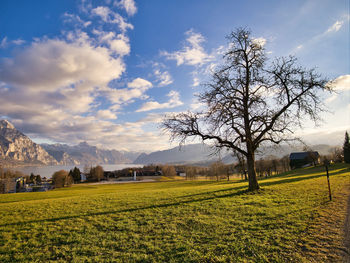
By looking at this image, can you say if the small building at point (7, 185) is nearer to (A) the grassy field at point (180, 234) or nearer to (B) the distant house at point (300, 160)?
(A) the grassy field at point (180, 234)

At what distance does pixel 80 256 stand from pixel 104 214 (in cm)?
409

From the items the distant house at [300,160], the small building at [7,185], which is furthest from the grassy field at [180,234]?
the small building at [7,185]

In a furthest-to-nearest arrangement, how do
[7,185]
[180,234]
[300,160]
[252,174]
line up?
[300,160]
[7,185]
[252,174]
[180,234]

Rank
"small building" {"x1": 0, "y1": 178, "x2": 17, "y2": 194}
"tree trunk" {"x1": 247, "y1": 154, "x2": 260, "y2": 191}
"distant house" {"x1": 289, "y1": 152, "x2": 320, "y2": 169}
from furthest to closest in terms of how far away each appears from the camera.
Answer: "distant house" {"x1": 289, "y1": 152, "x2": 320, "y2": 169} → "small building" {"x1": 0, "y1": 178, "x2": 17, "y2": 194} → "tree trunk" {"x1": 247, "y1": 154, "x2": 260, "y2": 191}

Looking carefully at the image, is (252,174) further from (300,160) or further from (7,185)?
(7,185)

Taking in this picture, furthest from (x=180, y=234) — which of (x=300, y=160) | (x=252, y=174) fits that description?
(x=300, y=160)

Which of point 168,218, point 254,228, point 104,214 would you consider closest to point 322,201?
point 254,228

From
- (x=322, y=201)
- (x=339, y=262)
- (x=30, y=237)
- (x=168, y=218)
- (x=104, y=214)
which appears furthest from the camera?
(x=322, y=201)

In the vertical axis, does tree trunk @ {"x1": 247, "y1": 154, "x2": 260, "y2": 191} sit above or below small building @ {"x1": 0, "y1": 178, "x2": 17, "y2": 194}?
above

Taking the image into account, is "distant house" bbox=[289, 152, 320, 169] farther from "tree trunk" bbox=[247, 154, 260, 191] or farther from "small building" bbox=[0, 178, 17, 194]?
"small building" bbox=[0, 178, 17, 194]

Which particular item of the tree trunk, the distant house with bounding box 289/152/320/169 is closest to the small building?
the tree trunk

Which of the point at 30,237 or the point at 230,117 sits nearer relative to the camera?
the point at 30,237

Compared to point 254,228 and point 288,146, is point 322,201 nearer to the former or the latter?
point 288,146

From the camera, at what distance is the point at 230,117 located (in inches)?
539
